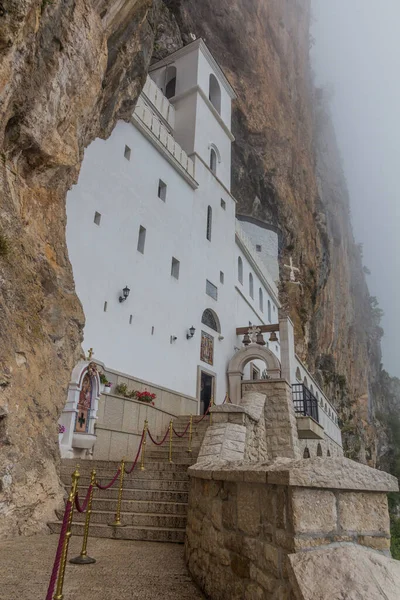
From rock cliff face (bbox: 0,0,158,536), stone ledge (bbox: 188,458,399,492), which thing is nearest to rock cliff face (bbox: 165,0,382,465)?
rock cliff face (bbox: 0,0,158,536)

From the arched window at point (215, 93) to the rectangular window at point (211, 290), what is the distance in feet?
36.4

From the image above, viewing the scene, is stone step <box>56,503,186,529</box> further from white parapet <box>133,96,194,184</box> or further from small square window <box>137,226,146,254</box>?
white parapet <box>133,96,194,184</box>

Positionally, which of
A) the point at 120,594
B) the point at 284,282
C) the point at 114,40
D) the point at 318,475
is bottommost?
the point at 120,594

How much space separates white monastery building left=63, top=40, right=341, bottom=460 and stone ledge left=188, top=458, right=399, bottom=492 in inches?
240

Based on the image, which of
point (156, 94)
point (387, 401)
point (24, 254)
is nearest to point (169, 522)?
point (24, 254)

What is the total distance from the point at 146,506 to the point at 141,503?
91mm

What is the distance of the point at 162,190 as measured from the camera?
15.6m

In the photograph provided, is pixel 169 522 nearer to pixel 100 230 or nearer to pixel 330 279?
pixel 100 230

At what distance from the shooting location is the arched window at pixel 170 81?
73.6 feet

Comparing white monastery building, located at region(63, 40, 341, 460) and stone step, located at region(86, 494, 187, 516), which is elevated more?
white monastery building, located at region(63, 40, 341, 460)

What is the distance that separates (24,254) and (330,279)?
34.2 m

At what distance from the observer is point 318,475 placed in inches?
103

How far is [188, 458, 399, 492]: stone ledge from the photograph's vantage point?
258cm

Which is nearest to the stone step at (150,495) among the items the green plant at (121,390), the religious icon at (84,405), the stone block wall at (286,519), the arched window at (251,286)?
the religious icon at (84,405)
